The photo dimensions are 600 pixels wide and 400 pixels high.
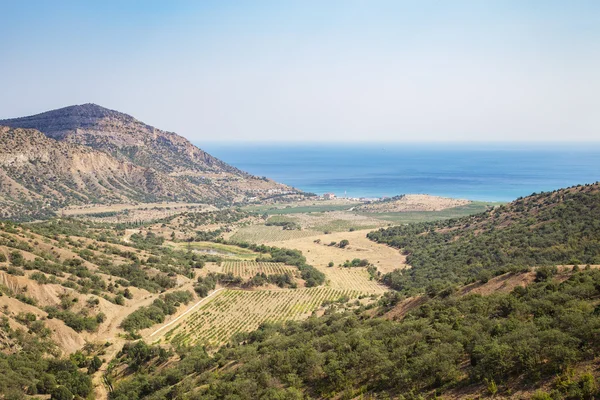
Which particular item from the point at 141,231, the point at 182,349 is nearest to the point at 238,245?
the point at 141,231

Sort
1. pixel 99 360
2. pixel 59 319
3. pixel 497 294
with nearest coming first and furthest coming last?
1. pixel 497 294
2. pixel 99 360
3. pixel 59 319

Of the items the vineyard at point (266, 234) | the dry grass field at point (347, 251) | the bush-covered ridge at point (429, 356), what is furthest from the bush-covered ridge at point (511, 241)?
the vineyard at point (266, 234)

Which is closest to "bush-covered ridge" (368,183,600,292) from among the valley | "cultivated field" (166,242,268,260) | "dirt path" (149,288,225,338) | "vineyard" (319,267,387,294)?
the valley

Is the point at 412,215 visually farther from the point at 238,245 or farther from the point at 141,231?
the point at 141,231

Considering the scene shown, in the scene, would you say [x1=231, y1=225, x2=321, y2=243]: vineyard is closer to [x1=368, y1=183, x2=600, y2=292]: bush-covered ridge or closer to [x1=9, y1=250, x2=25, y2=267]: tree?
[x1=368, y1=183, x2=600, y2=292]: bush-covered ridge

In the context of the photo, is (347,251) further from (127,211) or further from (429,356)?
(127,211)
